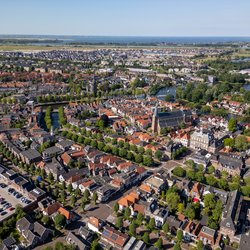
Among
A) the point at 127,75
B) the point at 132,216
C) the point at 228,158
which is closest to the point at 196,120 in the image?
the point at 228,158

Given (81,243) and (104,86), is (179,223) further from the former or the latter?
(104,86)

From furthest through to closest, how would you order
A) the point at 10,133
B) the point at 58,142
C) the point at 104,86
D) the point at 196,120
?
1. the point at 104,86
2. the point at 196,120
3. the point at 10,133
4. the point at 58,142

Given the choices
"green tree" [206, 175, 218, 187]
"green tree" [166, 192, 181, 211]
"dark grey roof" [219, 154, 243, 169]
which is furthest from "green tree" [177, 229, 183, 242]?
"dark grey roof" [219, 154, 243, 169]

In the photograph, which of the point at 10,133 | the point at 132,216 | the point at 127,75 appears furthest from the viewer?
the point at 127,75

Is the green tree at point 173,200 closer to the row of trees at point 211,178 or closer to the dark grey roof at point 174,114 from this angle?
the row of trees at point 211,178

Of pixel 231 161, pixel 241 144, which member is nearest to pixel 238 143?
pixel 241 144

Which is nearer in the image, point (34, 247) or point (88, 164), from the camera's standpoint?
point (34, 247)

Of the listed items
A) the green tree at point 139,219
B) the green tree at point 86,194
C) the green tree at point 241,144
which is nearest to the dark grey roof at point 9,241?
the green tree at point 86,194
